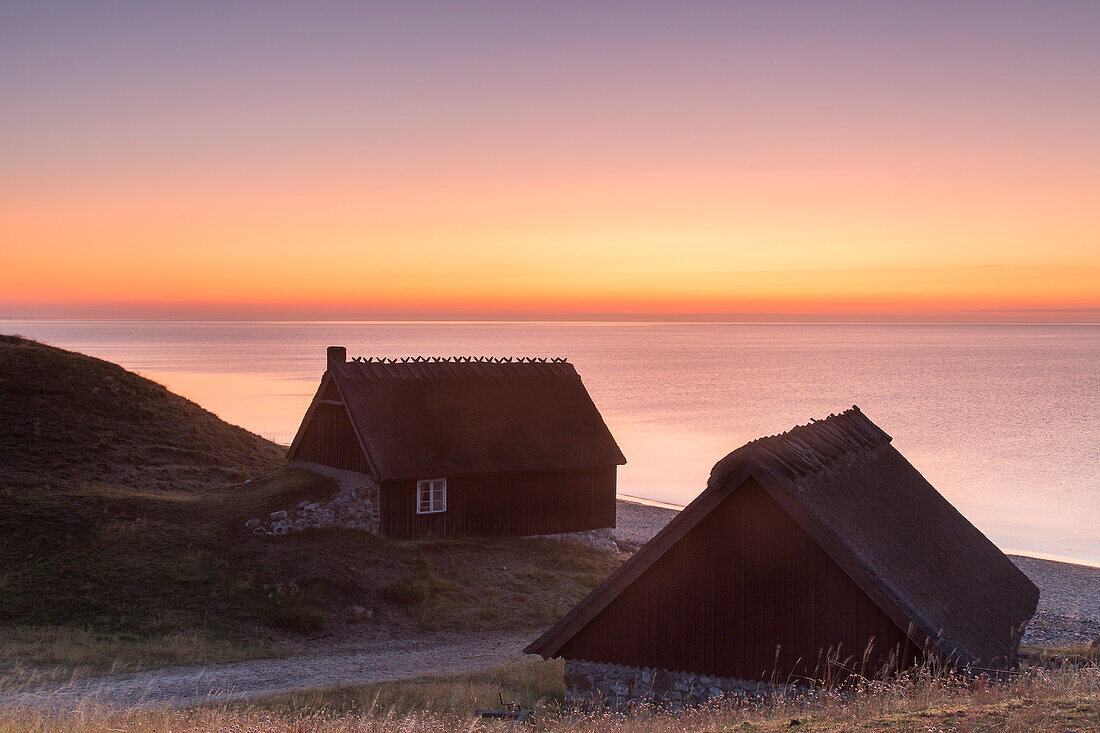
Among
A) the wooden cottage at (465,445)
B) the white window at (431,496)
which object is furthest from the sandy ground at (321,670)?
the wooden cottage at (465,445)

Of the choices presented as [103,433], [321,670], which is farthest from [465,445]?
[103,433]

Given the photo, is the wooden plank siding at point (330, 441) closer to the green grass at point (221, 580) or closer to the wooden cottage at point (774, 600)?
the green grass at point (221, 580)

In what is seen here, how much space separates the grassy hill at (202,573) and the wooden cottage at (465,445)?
118cm

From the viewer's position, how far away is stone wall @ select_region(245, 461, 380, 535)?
1185 inches

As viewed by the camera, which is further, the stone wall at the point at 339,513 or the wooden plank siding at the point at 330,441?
the wooden plank siding at the point at 330,441

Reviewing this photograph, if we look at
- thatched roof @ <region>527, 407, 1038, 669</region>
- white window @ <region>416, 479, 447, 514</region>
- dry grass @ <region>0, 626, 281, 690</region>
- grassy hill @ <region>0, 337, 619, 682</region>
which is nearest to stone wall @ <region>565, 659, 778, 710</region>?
thatched roof @ <region>527, 407, 1038, 669</region>

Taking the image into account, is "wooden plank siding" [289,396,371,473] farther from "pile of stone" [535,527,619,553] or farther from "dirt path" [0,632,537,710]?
"dirt path" [0,632,537,710]

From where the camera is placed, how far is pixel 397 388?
3334 centimetres

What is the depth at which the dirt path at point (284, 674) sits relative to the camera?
17.2m

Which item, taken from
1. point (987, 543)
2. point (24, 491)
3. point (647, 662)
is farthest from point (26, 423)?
point (987, 543)

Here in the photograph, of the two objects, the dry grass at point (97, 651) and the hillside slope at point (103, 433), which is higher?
the hillside slope at point (103, 433)

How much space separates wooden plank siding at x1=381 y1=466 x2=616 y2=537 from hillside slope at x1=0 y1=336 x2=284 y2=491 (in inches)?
517

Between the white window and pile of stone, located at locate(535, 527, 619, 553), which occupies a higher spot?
the white window

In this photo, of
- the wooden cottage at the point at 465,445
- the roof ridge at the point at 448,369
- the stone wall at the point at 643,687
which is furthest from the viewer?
the roof ridge at the point at 448,369
